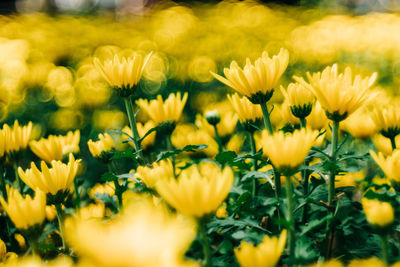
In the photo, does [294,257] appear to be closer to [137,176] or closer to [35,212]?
[137,176]

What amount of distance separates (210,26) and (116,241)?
614 centimetres

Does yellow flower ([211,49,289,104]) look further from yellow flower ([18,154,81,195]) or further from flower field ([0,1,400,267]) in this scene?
yellow flower ([18,154,81,195])

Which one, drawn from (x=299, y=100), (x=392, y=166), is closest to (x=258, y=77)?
(x=299, y=100)

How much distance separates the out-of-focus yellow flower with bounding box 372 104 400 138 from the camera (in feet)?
4.73

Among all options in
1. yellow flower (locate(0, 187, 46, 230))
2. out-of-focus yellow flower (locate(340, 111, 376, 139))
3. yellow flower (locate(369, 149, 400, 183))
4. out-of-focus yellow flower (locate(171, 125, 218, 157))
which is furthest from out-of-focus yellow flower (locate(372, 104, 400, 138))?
yellow flower (locate(0, 187, 46, 230))

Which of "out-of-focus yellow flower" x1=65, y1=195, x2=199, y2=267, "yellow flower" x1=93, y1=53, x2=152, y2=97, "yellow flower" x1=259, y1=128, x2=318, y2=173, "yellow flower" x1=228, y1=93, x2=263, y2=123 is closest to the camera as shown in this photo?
"out-of-focus yellow flower" x1=65, y1=195, x2=199, y2=267

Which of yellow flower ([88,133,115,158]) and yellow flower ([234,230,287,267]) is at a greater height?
yellow flower ([234,230,287,267])

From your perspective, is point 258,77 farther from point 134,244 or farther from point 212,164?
point 134,244

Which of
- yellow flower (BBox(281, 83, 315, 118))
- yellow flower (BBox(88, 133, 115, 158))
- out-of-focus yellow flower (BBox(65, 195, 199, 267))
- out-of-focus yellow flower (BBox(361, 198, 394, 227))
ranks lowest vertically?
yellow flower (BBox(88, 133, 115, 158))

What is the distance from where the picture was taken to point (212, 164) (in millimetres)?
1730

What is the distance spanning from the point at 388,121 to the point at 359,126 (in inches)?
11.0

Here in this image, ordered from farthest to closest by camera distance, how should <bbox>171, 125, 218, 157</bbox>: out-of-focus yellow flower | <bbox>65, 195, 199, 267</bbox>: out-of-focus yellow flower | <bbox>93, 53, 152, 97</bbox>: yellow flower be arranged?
1. <bbox>171, 125, 218, 157</bbox>: out-of-focus yellow flower
2. <bbox>93, 53, 152, 97</bbox>: yellow flower
3. <bbox>65, 195, 199, 267</bbox>: out-of-focus yellow flower

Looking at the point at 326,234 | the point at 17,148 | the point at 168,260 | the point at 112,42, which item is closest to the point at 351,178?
the point at 326,234

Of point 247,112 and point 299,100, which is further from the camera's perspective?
point 247,112
